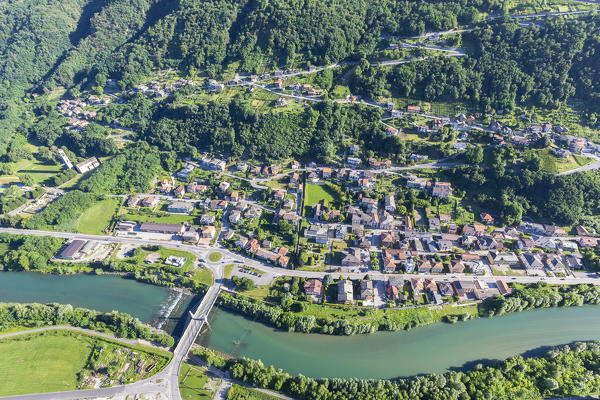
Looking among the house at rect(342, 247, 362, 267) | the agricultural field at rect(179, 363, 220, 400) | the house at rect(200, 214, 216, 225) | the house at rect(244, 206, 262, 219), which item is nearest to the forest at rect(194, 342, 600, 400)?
the agricultural field at rect(179, 363, 220, 400)

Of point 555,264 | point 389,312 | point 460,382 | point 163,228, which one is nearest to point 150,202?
point 163,228

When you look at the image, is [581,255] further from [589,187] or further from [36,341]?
[36,341]

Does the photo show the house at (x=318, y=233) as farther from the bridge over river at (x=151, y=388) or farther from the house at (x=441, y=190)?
the bridge over river at (x=151, y=388)

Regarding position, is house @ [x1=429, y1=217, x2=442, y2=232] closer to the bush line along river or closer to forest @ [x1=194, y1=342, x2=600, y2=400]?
the bush line along river

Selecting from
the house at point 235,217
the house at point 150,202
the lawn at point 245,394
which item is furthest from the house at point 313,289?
the house at point 150,202

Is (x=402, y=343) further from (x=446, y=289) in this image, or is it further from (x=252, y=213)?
(x=252, y=213)

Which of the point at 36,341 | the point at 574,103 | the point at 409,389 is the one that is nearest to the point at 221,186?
the point at 36,341
